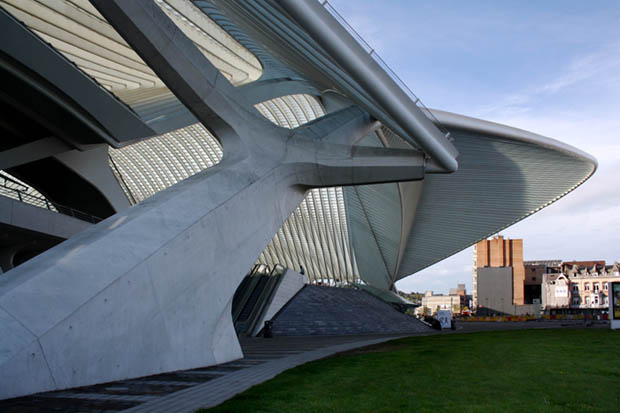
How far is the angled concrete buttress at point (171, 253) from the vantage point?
8.48 meters

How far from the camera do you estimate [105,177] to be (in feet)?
79.5

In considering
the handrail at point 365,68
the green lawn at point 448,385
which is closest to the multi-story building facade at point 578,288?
the handrail at point 365,68

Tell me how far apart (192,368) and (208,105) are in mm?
6720

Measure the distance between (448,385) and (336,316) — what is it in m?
21.9

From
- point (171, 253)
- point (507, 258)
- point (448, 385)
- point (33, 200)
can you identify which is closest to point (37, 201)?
point (33, 200)

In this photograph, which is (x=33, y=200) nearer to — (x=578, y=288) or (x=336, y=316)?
(x=336, y=316)

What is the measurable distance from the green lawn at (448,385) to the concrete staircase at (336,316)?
15.1m

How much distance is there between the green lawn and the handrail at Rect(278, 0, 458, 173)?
6.03 meters

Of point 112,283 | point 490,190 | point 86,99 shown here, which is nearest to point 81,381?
point 112,283

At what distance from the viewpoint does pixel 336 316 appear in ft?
98.6

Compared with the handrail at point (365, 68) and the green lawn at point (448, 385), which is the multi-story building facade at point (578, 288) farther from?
the green lawn at point (448, 385)

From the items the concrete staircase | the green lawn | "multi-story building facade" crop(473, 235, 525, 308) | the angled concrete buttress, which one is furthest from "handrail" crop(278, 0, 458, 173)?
"multi-story building facade" crop(473, 235, 525, 308)

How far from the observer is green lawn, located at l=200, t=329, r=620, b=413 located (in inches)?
266

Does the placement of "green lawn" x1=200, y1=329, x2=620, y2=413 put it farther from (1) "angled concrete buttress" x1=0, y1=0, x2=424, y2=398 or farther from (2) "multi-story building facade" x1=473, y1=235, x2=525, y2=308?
(2) "multi-story building facade" x1=473, y1=235, x2=525, y2=308
